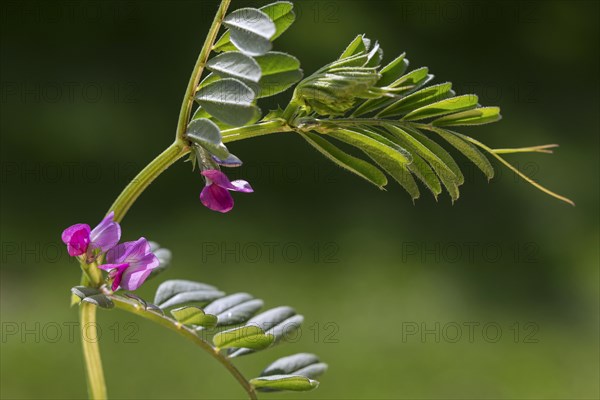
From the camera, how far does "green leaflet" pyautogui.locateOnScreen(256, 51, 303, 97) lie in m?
0.46

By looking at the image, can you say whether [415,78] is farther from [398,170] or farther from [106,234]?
[106,234]

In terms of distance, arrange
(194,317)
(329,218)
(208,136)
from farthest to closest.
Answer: (329,218) < (194,317) < (208,136)

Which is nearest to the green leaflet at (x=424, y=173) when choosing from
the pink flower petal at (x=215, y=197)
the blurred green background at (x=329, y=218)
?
the pink flower petal at (x=215, y=197)

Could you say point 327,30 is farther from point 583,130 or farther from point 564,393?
point 564,393

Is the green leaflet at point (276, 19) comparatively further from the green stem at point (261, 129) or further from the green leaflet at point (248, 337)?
the green leaflet at point (248, 337)

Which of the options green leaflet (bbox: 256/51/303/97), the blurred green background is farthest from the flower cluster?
the blurred green background

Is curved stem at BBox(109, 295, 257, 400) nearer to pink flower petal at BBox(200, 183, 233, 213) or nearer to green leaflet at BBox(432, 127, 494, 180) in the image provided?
pink flower petal at BBox(200, 183, 233, 213)

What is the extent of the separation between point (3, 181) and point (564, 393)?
1198 millimetres

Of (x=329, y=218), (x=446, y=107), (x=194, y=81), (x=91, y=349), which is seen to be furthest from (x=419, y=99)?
(x=329, y=218)

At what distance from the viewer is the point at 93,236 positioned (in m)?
0.47

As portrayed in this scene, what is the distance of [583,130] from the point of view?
2.28 m

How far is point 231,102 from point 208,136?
20 millimetres

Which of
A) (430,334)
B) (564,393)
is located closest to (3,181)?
(430,334)

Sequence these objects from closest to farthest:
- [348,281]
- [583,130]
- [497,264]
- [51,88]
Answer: [348,281], [497,264], [51,88], [583,130]
